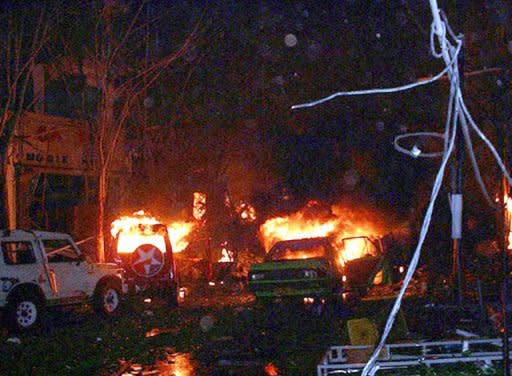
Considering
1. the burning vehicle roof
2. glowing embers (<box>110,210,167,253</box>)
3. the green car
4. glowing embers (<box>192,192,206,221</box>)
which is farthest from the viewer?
glowing embers (<box>192,192,206,221</box>)

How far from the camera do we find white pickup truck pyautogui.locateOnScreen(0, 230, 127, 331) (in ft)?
46.7

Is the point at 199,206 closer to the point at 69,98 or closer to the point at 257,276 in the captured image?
the point at 69,98

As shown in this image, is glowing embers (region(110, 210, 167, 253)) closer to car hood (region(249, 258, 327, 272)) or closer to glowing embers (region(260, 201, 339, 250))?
car hood (region(249, 258, 327, 272))

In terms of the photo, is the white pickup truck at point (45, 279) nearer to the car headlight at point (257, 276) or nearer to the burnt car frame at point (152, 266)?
the burnt car frame at point (152, 266)

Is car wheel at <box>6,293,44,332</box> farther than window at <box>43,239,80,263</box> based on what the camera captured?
No

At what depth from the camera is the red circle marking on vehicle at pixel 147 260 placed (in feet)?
56.2

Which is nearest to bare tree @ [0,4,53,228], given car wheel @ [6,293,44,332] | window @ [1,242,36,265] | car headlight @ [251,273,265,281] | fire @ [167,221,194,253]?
window @ [1,242,36,265]

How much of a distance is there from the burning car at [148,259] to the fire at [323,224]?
7418 mm

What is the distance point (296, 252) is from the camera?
17219 mm

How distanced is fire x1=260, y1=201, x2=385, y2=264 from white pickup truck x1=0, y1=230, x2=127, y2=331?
29.6ft

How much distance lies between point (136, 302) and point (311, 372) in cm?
980

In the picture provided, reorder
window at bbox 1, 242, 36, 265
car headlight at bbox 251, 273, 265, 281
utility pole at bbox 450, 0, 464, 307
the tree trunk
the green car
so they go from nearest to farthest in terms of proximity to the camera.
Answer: utility pole at bbox 450, 0, 464, 307
window at bbox 1, 242, 36, 265
the green car
car headlight at bbox 251, 273, 265, 281
the tree trunk

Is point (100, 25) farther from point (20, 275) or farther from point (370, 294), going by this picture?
point (370, 294)

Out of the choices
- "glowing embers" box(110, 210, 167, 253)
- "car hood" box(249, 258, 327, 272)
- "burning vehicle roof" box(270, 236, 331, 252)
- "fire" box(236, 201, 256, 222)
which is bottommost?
"car hood" box(249, 258, 327, 272)
